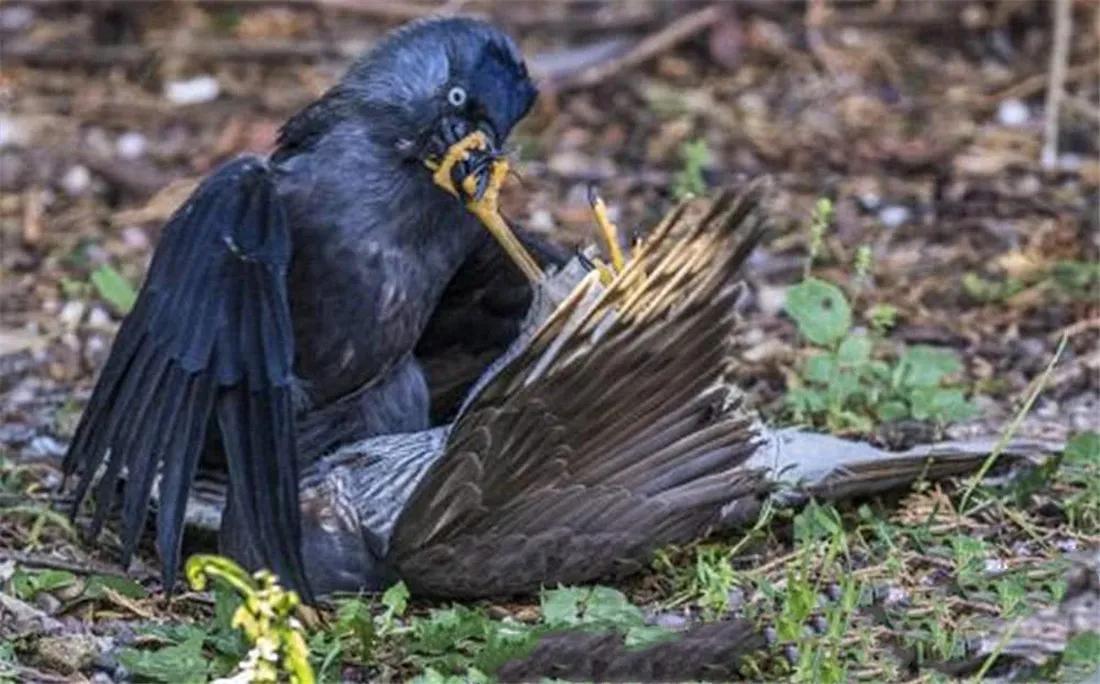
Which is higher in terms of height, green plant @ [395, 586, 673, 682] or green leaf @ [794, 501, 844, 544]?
green plant @ [395, 586, 673, 682]

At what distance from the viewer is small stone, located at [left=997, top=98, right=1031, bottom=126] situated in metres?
7.53

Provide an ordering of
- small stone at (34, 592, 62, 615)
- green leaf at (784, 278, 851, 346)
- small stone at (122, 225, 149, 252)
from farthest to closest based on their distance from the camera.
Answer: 1. small stone at (122, 225, 149, 252)
2. green leaf at (784, 278, 851, 346)
3. small stone at (34, 592, 62, 615)

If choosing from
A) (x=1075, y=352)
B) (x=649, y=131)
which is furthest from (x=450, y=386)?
(x=649, y=131)

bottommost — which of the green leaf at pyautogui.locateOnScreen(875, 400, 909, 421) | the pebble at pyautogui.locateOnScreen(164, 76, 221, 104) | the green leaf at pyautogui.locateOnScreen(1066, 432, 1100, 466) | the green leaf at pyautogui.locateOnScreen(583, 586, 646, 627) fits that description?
the green leaf at pyautogui.locateOnScreen(1066, 432, 1100, 466)

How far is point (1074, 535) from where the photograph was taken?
15.3ft

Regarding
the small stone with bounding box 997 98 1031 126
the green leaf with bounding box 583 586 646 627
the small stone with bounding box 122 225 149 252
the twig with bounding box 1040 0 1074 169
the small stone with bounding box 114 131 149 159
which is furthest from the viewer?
the small stone with bounding box 997 98 1031 126

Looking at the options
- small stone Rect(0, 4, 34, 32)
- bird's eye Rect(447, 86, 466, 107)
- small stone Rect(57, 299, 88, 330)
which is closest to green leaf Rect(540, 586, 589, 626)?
bird's eye Rect(447, 86, 466, 107)

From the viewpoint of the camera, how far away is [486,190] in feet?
15.5

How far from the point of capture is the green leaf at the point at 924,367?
17.6 ft

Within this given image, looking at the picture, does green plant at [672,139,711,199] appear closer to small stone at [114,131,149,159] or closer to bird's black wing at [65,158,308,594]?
small stone at [114,131,149,159]

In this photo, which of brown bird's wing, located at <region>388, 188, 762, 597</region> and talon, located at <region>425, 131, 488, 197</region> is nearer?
brown bird's wing, located at <region>388, 188, 762, 597</region>

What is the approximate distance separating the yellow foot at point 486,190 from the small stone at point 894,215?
218cm

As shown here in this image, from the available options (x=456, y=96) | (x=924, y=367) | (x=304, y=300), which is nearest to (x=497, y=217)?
(x=456, y=96)

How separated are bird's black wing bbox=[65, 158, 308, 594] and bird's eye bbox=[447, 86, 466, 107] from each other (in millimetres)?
350
